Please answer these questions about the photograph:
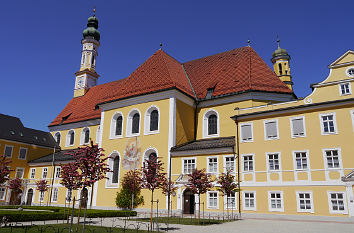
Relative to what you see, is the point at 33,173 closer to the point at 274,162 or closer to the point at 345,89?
the point at 274,162

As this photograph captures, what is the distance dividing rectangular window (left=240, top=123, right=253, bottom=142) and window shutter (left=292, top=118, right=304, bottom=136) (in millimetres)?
3261

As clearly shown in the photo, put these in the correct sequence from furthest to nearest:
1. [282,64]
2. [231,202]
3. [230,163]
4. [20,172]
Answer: [282,64]
[20,172]
[230,163]
[231,202]

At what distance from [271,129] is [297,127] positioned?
186 centimetres

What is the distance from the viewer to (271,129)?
22031 millimetres

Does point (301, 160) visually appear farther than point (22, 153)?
No

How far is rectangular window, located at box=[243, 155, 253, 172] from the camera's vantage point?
22047 millimetres

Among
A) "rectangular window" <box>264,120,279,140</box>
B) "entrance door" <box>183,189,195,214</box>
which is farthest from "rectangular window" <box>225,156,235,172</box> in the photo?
"entrance door" <box>183,189,195,214</box>

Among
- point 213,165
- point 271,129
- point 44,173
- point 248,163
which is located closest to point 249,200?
point 248,163

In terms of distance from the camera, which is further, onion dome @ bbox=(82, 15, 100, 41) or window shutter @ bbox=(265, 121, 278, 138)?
onion dome @ bbox=(82, 15, 100, 41)

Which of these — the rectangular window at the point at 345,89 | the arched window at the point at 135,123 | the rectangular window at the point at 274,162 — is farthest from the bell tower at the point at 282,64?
the rectangular window at the point at 274,162

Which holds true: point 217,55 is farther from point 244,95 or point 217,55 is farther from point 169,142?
point 169,142

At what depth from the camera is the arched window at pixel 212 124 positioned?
28970 millimetres

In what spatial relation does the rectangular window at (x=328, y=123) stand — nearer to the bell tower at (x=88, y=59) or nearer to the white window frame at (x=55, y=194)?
the white window frame at (x=55, y=194)

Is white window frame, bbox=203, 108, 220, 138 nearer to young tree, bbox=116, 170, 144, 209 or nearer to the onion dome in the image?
young tree, bbox=116, 170, 144, 209
